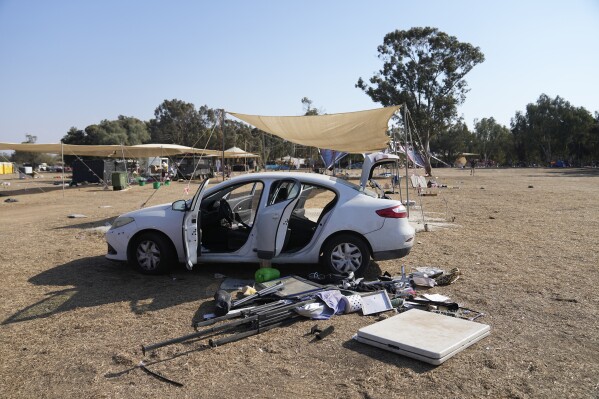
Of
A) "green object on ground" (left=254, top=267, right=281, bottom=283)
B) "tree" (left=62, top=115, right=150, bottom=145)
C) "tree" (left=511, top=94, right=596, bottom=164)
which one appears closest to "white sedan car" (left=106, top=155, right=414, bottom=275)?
"green object on ground" (left=254, top=267, right=281, bottom=283)

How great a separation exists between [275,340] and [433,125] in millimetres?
45107

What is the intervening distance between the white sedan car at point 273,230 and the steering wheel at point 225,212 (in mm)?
16

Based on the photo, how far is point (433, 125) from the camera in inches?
1810

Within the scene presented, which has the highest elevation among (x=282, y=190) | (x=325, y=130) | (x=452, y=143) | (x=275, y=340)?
(x=452, y=143)

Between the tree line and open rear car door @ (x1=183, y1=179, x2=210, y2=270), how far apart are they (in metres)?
A: 20.1

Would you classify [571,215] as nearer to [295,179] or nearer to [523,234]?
[523,234]

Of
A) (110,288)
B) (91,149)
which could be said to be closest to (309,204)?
(110,288)

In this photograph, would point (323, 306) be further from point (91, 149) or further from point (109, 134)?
point (109, 134)

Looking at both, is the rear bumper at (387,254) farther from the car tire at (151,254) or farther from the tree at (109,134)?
the tree at (109,134)

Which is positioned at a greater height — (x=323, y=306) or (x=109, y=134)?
(x=109, y=134)

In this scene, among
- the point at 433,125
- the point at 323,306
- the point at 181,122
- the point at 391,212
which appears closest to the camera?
the point at 323,306

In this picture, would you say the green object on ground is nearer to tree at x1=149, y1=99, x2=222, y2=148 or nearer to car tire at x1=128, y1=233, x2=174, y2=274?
car tire at x1=128, y1=233, x2=174, y2=274

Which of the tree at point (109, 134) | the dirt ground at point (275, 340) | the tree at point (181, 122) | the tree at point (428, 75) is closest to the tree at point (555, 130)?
the tree at point (428, 75)

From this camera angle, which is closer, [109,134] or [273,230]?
[273,230]
